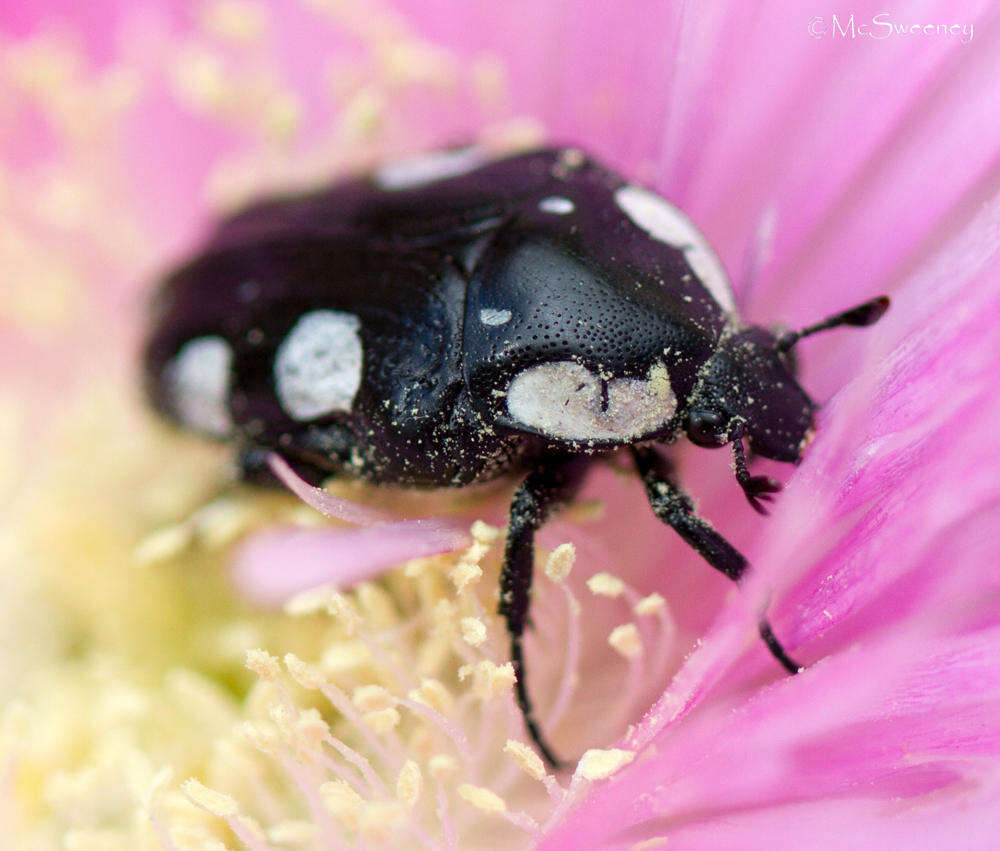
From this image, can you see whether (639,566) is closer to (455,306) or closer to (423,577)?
(423,577)

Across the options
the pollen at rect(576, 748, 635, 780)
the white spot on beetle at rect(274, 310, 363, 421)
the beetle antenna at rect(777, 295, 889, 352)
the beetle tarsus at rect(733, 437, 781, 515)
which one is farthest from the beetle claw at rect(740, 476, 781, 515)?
the white spot on beetle at rect(274, 310, 363, 421)

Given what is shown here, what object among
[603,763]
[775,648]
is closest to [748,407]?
[775,648]

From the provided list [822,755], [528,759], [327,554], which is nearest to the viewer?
[822,755]

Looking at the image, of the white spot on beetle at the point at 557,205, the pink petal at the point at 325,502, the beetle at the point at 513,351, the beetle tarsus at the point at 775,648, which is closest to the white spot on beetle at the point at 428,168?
the beetle at the point at 513,351

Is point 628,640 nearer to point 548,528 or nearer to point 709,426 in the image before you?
point 548,528

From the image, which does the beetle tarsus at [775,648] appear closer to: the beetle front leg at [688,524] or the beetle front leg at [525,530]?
the beetle front leg at [688,524]

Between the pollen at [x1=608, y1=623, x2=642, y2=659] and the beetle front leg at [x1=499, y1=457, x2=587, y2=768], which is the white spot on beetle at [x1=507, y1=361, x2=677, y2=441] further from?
the pollen at [x1=608, y1=623, x2=642, y2=659]
